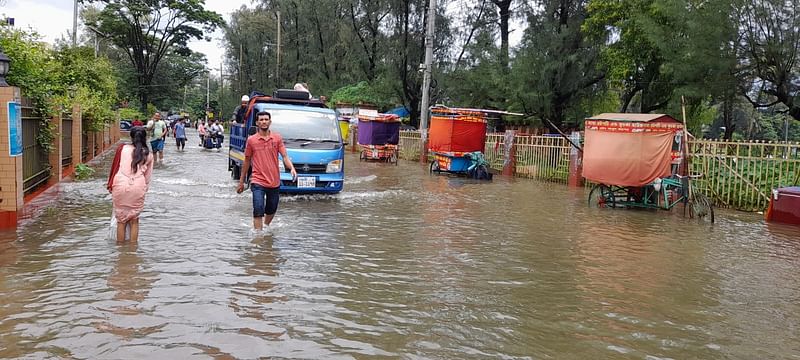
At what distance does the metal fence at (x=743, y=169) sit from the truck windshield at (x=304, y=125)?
8.59 meters

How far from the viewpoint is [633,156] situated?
41.9 ft

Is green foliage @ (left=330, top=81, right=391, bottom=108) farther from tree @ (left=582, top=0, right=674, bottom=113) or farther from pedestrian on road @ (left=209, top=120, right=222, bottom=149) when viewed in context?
tree @ (left=582, top=0, right=674, bottom=113)

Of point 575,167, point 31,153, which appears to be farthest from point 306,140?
point 575,167

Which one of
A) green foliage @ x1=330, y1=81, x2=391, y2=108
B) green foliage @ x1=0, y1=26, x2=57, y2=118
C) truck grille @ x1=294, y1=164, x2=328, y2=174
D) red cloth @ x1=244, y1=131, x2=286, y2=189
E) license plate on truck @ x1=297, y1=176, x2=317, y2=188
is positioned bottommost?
license plate on truck @ x1=297, y1=176, x2=317, y2=188

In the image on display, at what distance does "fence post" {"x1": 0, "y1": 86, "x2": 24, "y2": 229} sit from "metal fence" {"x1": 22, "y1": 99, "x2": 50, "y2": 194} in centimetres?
210

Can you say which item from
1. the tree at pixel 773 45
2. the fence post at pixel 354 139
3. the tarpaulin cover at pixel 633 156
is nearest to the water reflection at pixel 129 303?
the tarpaulin cover at pixel 633 156

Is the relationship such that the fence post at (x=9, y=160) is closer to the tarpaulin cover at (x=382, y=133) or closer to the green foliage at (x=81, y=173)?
the green foliage at (x=81, y=173)

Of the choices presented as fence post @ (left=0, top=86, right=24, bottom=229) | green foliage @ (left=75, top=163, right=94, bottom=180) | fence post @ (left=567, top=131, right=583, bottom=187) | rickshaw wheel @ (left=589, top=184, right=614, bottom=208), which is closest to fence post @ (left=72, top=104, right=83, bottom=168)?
green foliage @ (left=75, top=163, right=94, bottom=180)

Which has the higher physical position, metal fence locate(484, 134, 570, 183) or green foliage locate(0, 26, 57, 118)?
green foliage locate(0, 26, 57, 118)

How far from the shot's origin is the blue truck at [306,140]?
12242mm

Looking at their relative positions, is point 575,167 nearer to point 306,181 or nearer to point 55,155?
point 306,181

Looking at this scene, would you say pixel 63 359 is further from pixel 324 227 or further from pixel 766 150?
pixel 766 150

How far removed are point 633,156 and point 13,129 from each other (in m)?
11.0

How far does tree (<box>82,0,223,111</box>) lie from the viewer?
47.1m
